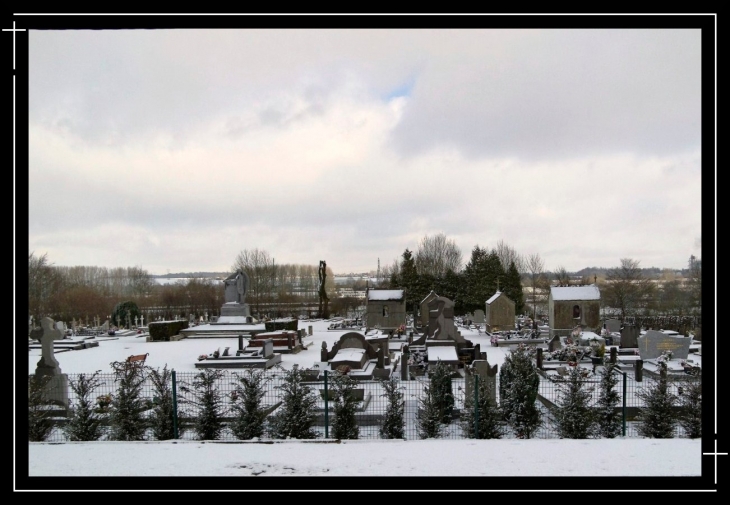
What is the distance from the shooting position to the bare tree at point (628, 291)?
40.5 m

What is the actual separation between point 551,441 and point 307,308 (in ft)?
177

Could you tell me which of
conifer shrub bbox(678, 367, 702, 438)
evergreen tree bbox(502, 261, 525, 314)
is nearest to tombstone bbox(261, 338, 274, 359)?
conifer shrub bbox(678, 367, 702, 438)

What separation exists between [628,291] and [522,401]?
38.4m

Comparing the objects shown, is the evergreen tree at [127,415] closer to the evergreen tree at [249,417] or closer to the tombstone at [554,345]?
the evergreen tree at [249,417]

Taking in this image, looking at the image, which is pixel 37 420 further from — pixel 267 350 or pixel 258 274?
pixel 258 274

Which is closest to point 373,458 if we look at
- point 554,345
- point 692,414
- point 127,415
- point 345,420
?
point 345,420

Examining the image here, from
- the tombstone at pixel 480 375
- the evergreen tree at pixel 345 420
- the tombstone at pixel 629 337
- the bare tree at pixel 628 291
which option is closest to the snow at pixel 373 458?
the evergreen tree at pixel 345 420

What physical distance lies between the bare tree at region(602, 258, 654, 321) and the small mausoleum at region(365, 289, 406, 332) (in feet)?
61.9

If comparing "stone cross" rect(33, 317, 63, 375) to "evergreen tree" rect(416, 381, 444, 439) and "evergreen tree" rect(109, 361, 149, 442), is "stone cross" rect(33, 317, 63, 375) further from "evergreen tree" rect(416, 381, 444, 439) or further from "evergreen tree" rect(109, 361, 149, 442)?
"evergreen tree" rect(416, 381, 444, 439)

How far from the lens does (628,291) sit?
1623 inches

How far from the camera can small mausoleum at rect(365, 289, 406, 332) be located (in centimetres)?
3559
